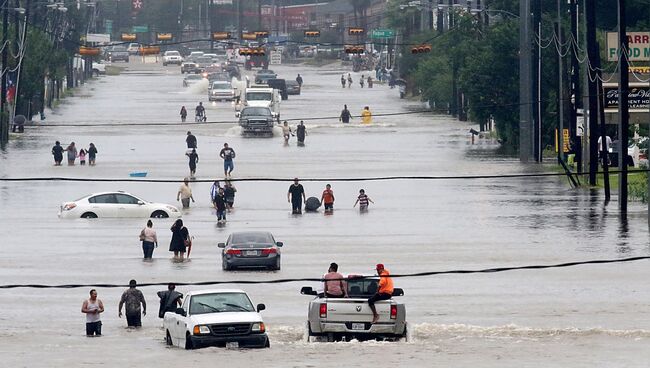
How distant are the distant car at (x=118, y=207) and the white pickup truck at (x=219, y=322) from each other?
90.1 ft

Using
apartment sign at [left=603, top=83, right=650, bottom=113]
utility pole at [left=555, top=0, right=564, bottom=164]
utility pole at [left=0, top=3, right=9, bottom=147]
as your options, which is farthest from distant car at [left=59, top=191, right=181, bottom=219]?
utility pole at [left=0, top=3, right=9, bottom=147]

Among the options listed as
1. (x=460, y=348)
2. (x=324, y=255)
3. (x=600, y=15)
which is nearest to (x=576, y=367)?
(x=460, y=348)

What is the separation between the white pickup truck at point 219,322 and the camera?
31672mm

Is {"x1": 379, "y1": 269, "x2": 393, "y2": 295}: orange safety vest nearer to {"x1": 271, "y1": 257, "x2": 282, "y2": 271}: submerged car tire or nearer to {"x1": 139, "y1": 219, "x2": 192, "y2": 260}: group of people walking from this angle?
{"x1": 271, "y1": 257, "x2": 282, "y2": 271}: submerged car tire

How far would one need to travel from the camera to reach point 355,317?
3269 centimetres

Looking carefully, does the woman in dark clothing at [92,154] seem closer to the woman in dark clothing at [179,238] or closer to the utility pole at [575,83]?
the utility pole at [575,83]

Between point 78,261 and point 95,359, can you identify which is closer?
point 95,359

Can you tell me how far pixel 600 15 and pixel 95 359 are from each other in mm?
73528

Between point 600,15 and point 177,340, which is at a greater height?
point 600,15

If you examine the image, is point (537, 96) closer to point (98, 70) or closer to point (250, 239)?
point (250, 239)

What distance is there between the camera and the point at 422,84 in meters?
122

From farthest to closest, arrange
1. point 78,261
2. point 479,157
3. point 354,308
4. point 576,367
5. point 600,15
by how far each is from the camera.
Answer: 1. point 600,15
2. point 479,157
3. point 78,261
4. point 354,308
5. point 576,367

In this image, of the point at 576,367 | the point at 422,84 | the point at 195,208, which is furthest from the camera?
the point at 422,84

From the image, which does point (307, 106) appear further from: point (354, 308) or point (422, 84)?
point (354, 308)
